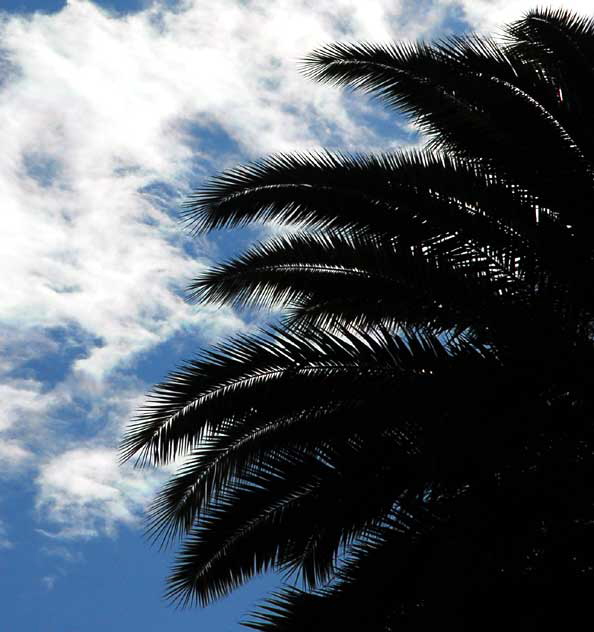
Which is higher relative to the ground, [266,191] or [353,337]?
[266,191]

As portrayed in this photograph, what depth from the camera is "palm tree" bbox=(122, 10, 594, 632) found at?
15.9ft

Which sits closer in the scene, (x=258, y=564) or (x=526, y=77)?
(x=258, y=564)

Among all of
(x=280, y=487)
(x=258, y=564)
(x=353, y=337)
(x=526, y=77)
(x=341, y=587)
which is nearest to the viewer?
(x=341, y=587)

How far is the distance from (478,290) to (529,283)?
656 millimetres

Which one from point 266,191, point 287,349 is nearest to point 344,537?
point 287,349

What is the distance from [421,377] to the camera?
5637 millimetres

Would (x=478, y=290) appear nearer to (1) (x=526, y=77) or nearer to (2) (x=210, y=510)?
(1) (x=526, y=77)

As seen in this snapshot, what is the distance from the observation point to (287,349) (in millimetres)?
6059

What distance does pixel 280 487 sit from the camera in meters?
6.26

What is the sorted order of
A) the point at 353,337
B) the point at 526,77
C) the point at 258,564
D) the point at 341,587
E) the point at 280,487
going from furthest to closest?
the point at 526,77, the point at 258,564, the point at 280,487, the point at 353,337, the point at 341,587

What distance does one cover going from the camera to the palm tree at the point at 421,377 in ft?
15.9

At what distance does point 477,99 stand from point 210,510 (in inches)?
171

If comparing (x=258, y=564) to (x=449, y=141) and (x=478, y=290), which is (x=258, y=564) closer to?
(x=478, y=290)

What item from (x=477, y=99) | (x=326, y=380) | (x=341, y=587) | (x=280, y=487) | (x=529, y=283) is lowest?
(x=341, y=587)
